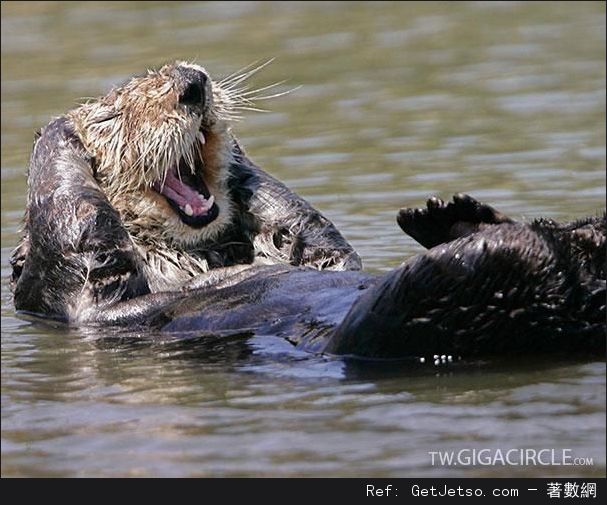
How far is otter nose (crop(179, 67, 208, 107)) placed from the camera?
656cm

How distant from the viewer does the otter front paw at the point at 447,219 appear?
18.5ft

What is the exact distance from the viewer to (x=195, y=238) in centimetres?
676

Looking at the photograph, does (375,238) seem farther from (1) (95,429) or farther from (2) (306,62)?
(2) (306,62)

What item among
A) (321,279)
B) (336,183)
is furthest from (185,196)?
(336,183)

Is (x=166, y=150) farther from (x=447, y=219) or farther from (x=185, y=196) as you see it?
(x=447, y=219)

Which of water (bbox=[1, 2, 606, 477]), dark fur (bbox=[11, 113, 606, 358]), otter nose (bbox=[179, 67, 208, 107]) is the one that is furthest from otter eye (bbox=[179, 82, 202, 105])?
water (bbox=[1, 2, 606, 477])

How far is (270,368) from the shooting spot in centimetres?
554

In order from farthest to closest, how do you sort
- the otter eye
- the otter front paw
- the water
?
the otter eye → the otter front paw → the water

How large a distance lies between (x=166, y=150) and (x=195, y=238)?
17.4 inches

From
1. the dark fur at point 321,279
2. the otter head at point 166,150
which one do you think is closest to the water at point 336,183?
the dark fur at point 321,279

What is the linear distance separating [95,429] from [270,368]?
846 mm

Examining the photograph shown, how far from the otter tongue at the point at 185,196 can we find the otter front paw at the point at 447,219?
1.21 meters

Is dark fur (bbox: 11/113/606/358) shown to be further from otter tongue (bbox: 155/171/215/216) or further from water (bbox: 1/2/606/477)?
otter tongue (bbox: 155/171/215/216)

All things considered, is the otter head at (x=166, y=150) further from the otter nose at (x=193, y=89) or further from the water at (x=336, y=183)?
the water at (x=336, y=183)
